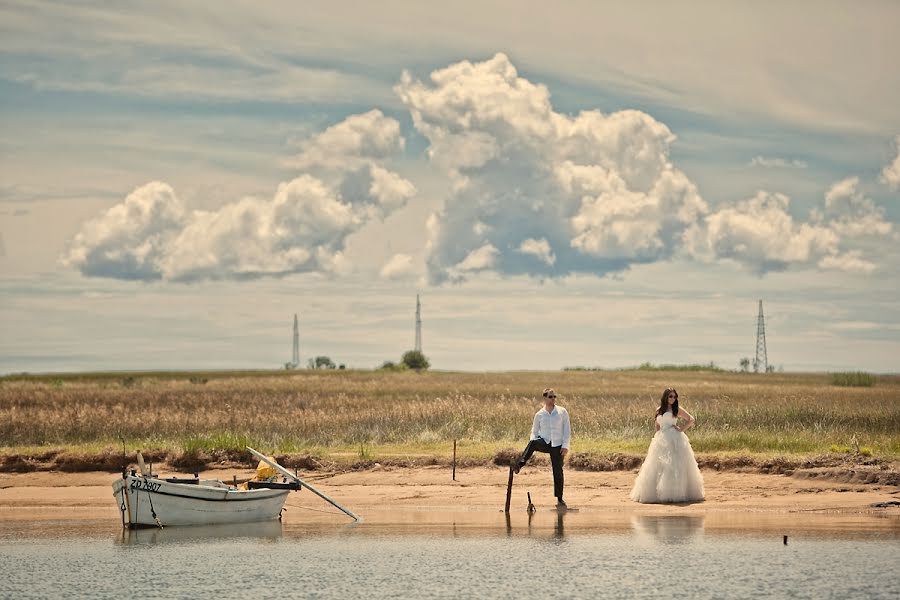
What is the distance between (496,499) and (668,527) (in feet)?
18.5

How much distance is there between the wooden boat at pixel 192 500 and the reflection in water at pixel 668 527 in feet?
22.3

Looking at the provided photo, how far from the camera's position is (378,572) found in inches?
891

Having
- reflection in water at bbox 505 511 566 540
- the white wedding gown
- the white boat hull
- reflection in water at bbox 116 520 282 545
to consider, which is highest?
the white wedding gown

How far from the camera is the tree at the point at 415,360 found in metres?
176

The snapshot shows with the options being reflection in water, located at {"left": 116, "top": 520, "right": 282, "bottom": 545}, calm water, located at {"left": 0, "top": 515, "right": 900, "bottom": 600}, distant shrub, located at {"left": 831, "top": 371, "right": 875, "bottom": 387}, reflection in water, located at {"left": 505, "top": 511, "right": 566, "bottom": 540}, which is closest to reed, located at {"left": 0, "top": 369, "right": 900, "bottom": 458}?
reflection in water, located at {"left": 505, "top": 511, "right": 566, "bottom": 540}

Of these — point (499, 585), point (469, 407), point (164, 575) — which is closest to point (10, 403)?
point (469, 407)

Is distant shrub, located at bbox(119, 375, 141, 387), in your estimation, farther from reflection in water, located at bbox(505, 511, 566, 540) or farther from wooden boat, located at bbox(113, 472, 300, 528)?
reflection in water, located at bbox(505, 511, 566, 540)

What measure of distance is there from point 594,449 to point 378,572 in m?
12.5

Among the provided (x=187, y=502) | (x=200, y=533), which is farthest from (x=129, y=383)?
(x=200, y=533)

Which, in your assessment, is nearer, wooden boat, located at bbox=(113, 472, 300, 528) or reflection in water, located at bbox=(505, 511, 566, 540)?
reflection in water, located at bbox=(505, 511, 566, 540)

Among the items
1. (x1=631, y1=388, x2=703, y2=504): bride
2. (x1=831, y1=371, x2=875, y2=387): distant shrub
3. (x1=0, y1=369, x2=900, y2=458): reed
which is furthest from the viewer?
(x1=831, y1=371, x2=875, y2=387): distant shrub

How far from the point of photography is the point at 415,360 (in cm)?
17588

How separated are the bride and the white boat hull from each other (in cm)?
856

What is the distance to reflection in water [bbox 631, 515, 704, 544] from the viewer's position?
2448 centimetres
